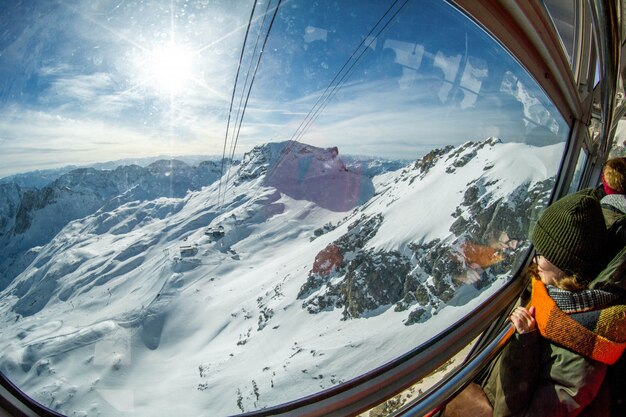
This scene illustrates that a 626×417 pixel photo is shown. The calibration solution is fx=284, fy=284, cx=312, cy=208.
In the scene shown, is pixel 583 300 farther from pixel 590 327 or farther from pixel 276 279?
pixel 276 279

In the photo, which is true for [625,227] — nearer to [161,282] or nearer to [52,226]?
[52,226]

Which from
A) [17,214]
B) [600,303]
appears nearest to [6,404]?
[17,214]

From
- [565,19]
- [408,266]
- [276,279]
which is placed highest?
[565,19]

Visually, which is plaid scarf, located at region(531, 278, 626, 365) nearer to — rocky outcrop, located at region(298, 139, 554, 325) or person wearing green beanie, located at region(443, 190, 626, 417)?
person wearing green beanie, located at region(443, 190, 626, 417)

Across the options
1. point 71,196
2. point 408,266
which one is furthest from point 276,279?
point 71,196

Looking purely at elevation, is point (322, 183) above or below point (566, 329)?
above

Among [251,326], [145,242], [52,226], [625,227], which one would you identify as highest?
[625,227]

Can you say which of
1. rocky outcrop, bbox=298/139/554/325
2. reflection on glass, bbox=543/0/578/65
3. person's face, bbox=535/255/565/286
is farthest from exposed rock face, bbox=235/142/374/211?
person's face, bbox=535/255/565/286
